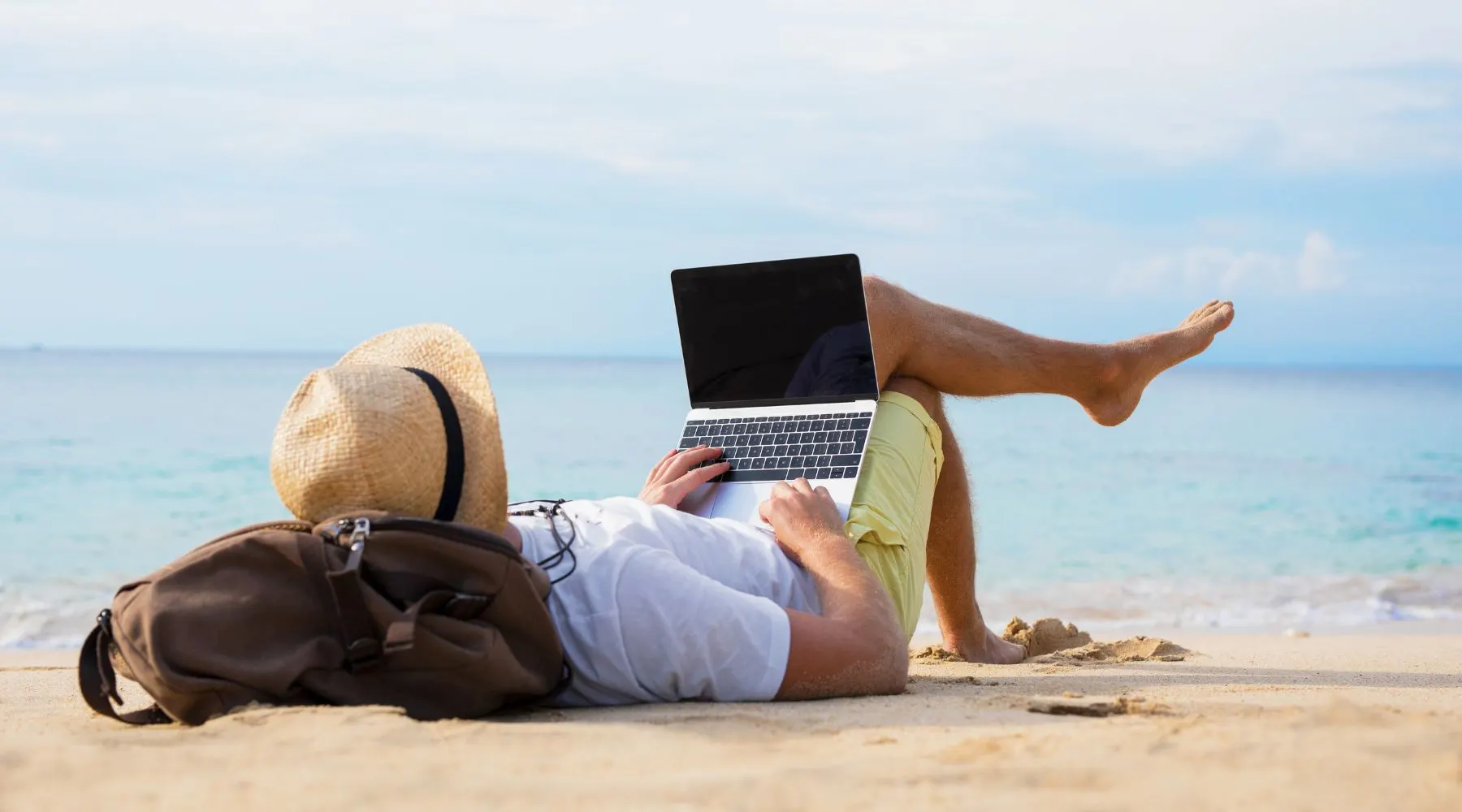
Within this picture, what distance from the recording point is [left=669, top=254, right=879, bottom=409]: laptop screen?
3.79 m

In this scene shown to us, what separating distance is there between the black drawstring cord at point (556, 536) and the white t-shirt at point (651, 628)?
0.04ft

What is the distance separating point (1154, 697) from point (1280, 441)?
20236mm

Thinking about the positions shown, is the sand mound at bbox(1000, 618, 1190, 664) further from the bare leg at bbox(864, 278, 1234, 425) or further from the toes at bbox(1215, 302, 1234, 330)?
the toes at bbox(1215, 302, 1234, 330)

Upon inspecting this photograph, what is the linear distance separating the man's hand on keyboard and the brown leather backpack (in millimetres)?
1179

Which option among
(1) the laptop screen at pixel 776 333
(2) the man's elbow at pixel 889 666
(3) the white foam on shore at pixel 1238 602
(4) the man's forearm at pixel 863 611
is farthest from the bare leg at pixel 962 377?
(3) the white foam on shore at pixel 1238 602

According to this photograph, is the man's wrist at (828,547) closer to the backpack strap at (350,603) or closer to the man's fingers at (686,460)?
the man's fingers at (686,460)

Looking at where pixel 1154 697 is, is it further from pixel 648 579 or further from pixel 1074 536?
pixel 1074 536

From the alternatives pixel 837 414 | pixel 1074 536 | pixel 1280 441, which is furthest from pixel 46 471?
pixel 1280 441

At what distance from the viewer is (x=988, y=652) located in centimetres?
415

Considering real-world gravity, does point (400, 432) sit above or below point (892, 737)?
above

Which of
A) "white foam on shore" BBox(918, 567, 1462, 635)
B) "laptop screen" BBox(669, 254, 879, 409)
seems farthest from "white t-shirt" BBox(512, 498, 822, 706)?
"white foam on shore" BBox(918, 567, 1462, 635)

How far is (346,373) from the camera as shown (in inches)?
96.8

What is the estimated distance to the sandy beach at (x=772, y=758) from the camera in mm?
1751

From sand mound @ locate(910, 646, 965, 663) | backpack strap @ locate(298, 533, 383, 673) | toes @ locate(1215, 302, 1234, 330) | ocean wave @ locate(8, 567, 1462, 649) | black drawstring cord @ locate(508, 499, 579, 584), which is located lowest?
ocean wave @ locate(8, 567, 1462, 649)
